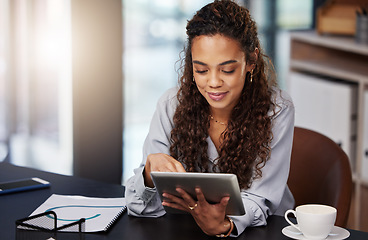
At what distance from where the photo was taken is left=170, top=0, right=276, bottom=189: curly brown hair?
174 cm

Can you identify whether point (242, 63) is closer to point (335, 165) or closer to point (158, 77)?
point (335, 165)

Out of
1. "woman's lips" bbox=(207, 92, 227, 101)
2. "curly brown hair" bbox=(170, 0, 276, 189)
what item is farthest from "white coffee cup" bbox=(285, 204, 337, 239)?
"woman's lips" bbox=(207, 92, 227, 101)

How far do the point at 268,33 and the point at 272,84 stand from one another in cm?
321

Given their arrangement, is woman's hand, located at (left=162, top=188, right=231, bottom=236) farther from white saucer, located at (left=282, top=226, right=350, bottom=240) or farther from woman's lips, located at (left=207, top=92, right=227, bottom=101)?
woman's lips, located at (left=207, top=92, right=227, bottom=101)

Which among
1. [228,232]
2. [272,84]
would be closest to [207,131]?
[272,84]

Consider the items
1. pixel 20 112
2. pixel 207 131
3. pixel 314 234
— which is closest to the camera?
pixel 314 234

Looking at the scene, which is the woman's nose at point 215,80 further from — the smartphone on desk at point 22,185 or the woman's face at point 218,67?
the smartphone on desk at point 22,185

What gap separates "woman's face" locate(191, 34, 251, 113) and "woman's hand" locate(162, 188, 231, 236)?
32 centimetres

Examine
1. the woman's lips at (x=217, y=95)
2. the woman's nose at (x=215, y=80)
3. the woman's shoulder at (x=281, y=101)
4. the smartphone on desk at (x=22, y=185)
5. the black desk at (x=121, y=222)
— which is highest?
the woman's nose at (x=215, y=80)

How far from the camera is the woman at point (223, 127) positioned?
167 centimetres

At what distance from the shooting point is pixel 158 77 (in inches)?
187

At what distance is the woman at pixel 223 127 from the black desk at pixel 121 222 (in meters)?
0.04

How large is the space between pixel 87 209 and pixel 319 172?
2.69 feet

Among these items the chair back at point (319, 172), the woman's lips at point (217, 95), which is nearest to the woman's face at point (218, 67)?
the woman's lips at point (217, 95)
